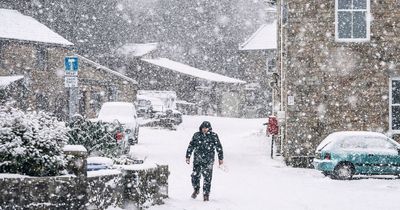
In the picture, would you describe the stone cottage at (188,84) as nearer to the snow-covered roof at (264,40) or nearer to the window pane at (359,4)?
the snow-covered roof at (264,40)

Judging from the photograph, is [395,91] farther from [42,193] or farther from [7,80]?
[7,80]

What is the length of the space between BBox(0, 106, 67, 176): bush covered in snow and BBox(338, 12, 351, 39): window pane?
13984mm

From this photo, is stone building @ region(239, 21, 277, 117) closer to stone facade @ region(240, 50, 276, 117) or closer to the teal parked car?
stone facade @ region(240, 50, 276, 117)

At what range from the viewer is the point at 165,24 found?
71.6 metres

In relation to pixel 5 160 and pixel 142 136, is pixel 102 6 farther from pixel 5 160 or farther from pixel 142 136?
pixel 5 160

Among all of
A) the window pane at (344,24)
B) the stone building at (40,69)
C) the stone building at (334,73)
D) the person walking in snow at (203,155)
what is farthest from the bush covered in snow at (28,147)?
the stone building at (40,69)

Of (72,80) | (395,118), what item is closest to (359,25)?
(395,118)

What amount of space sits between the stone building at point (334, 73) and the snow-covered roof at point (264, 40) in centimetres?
3992

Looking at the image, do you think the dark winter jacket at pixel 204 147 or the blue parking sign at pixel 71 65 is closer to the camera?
the dark winter jacket at pixel 204 147

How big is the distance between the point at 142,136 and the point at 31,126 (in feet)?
82.3

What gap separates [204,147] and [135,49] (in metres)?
46.9

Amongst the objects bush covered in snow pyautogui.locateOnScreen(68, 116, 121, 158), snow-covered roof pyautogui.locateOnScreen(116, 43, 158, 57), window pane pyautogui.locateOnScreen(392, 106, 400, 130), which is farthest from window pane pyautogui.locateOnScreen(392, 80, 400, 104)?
snow-covered roof pyautogui.locateOnScreen(116, 43, 158, 57)

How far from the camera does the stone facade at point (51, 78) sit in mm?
40750

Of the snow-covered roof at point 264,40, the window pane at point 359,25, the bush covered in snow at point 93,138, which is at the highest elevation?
the snow-covered roof at point 264,40
